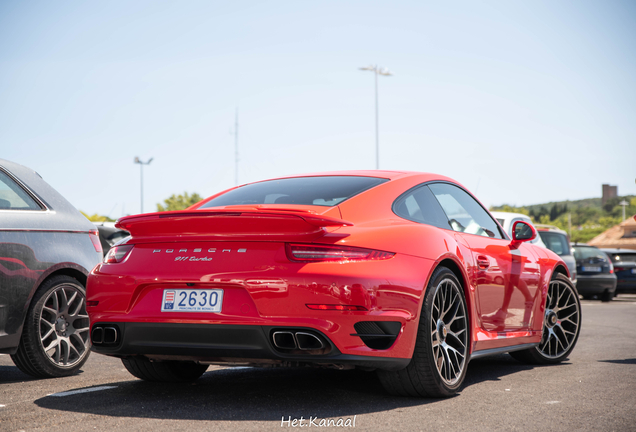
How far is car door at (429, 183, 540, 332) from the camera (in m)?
4.98

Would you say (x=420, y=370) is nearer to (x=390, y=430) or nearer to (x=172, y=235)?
(x=390, y=430)

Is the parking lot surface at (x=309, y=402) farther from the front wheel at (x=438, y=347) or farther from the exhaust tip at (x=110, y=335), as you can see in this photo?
the exhaust tip at (x=110, y=335)

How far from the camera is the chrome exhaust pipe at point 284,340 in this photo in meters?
3.76

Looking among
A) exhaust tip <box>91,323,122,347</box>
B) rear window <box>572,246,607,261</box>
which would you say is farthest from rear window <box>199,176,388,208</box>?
rear window <box>572,246,607,261</box>

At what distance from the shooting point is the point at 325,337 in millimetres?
3709

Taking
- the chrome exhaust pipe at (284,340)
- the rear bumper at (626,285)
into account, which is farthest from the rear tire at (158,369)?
the rear bumper at (626,285)

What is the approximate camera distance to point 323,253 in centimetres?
378

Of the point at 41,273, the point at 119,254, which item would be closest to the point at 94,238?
the point at 41,273

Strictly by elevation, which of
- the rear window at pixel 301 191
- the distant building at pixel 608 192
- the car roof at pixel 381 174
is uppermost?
the distant building at pixel 608 192

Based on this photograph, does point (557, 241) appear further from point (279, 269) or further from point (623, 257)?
point (279, 269)

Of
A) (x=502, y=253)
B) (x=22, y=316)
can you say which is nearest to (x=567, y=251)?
(x=502, y=253)

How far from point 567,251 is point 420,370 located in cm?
1131

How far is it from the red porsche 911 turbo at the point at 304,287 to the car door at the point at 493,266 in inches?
8.7

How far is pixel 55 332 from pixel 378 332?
2.82 m
